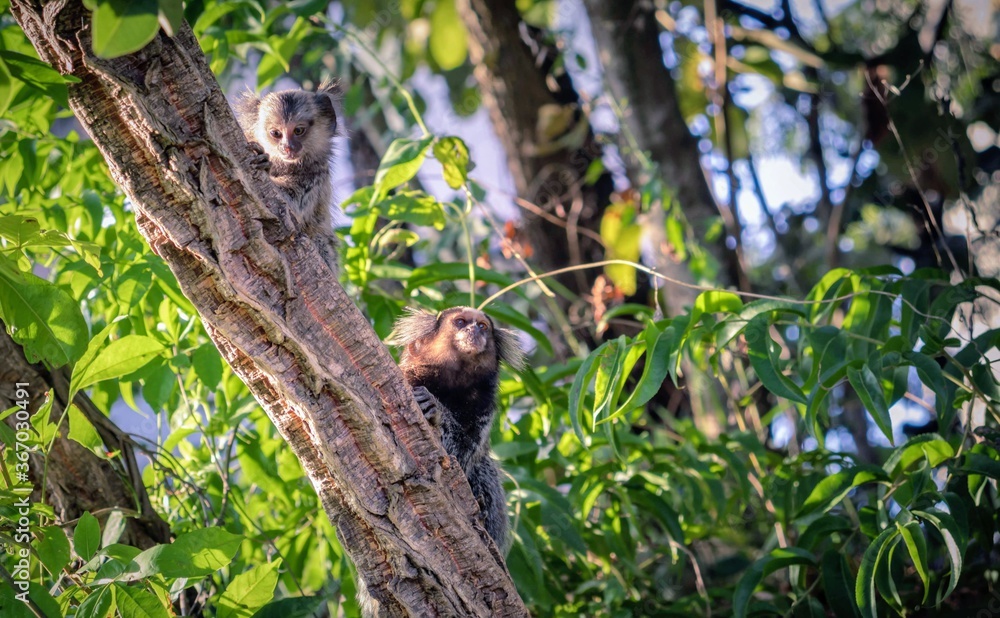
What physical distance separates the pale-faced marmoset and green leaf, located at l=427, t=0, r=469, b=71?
10.3 feet

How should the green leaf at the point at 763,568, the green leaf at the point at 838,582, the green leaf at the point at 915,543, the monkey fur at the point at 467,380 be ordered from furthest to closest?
the monkey fur at the point at 467,380, the green leaf at the point at 838,582, the green leaf at the point at 763,568, the green leaf at the point at 915,543

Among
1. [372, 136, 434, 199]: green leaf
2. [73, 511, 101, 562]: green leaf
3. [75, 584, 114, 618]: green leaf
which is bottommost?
[75, 584, 114, 618]: green leaf

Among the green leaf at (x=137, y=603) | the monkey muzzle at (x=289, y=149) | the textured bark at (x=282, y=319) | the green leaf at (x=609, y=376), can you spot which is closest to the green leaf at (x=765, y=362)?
the green leaf at (x=609, y=376)

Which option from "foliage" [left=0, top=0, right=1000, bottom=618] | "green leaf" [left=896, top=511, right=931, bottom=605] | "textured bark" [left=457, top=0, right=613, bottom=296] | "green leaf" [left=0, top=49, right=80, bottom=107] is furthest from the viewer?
"textured bark" [left=457, top=0, right=613, bottom=296]

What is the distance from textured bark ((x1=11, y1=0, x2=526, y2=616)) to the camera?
6.99 feet

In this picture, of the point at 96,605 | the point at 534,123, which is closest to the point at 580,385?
the point at 96,605

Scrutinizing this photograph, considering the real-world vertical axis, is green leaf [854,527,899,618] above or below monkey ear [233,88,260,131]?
below

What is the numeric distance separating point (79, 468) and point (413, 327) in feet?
5.12

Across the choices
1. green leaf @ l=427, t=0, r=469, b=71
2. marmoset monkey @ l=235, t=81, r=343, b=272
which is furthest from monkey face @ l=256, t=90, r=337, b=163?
green leaf @ l=427, t=0, r=469, b=71

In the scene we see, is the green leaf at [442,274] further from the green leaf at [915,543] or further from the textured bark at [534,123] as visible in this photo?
the textured bark at [534,123]

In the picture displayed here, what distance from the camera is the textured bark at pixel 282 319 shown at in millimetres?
2131

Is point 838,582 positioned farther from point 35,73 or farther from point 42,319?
point 35,73

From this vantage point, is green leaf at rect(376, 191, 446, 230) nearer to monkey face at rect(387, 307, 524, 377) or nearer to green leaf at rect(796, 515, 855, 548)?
monkey face at rect(387, 307, 524, 377)

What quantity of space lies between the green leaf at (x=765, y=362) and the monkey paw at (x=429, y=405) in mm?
1214
